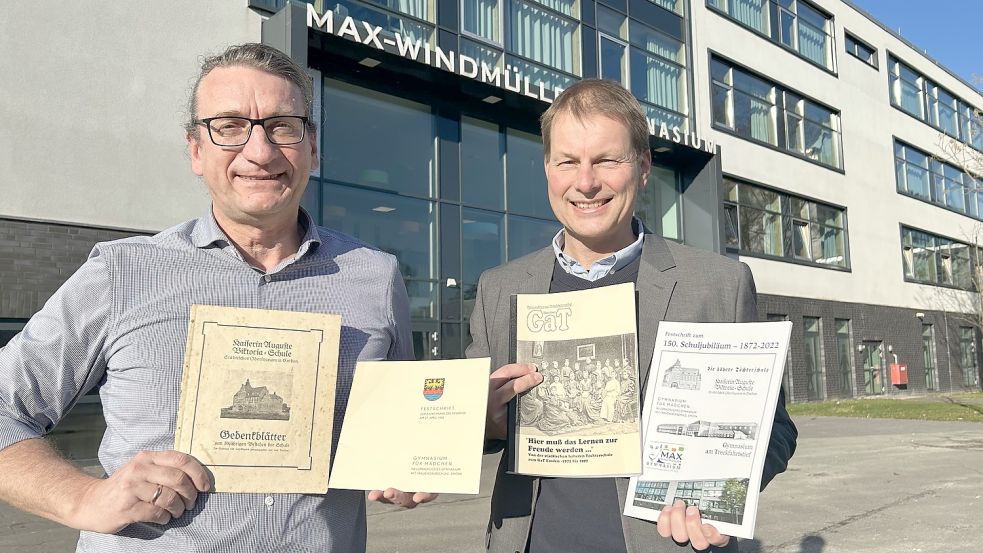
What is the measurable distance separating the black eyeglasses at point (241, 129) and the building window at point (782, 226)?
1747 cm

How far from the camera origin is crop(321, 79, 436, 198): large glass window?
37.8 feet

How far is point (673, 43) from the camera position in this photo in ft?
59.0

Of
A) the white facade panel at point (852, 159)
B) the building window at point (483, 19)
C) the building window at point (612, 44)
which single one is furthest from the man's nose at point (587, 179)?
the white facade panel at point (852, 159)

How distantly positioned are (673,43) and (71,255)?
561 inches

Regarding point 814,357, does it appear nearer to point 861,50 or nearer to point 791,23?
point 791,23

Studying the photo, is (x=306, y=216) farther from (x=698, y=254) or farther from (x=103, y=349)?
(x=698, y=254)

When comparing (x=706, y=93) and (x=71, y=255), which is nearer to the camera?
(x=71, y=255)

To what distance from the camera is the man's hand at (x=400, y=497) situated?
1.68m

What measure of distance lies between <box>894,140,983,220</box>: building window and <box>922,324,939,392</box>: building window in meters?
5.04

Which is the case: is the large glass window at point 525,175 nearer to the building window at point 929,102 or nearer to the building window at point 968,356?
the building window at point 929,102

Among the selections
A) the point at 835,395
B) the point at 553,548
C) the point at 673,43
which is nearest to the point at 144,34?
the point at 553,548

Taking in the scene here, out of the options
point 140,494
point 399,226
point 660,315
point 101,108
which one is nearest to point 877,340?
point 399,226

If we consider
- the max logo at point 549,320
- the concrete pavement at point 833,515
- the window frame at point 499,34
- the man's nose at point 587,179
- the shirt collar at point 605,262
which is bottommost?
the concrete pavement at point 833,515

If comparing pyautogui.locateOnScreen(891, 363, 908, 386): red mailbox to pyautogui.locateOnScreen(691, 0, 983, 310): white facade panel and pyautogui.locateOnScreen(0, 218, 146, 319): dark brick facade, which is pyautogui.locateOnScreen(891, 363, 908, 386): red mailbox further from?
pyautogui.locateOnScreen(0, 218, 146, 319): dark brick facade
